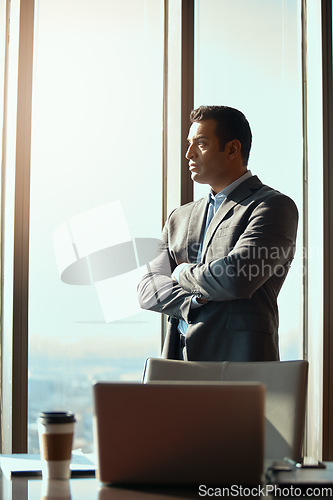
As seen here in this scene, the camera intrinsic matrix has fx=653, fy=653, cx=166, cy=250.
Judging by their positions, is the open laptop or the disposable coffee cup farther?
the disposable coffee cup

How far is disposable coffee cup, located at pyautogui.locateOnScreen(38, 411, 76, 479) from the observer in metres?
1.36

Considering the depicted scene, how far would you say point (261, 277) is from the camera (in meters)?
2.63

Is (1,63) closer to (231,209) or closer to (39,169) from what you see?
(39,169)

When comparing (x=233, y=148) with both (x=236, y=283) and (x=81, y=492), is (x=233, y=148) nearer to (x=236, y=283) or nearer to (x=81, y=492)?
(x=236, y=283)

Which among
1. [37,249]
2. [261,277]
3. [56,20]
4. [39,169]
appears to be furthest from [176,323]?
[56,20]

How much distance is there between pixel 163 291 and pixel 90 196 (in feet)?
2.65

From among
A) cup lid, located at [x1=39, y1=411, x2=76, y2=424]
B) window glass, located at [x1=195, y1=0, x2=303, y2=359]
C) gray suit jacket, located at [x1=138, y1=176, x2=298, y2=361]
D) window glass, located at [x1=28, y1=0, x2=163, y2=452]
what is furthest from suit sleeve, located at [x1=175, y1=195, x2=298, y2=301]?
cup lid, located at [x1=39, y1=411, x2=76, y2=424]

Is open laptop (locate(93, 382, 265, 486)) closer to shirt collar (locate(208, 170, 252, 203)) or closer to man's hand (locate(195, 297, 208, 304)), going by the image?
man's hand (locate(195, 297, 208, 304))

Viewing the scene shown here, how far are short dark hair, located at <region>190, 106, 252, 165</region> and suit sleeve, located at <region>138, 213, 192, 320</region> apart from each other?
561 mm

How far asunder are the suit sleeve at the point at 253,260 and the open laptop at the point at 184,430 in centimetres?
139

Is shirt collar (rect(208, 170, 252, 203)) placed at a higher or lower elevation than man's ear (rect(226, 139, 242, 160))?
lower

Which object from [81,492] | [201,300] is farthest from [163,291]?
[81,492]

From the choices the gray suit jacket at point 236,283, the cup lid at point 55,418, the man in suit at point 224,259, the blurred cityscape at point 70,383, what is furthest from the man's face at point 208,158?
the cup lid at point 55,418

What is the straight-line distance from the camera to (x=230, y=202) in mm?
2857
